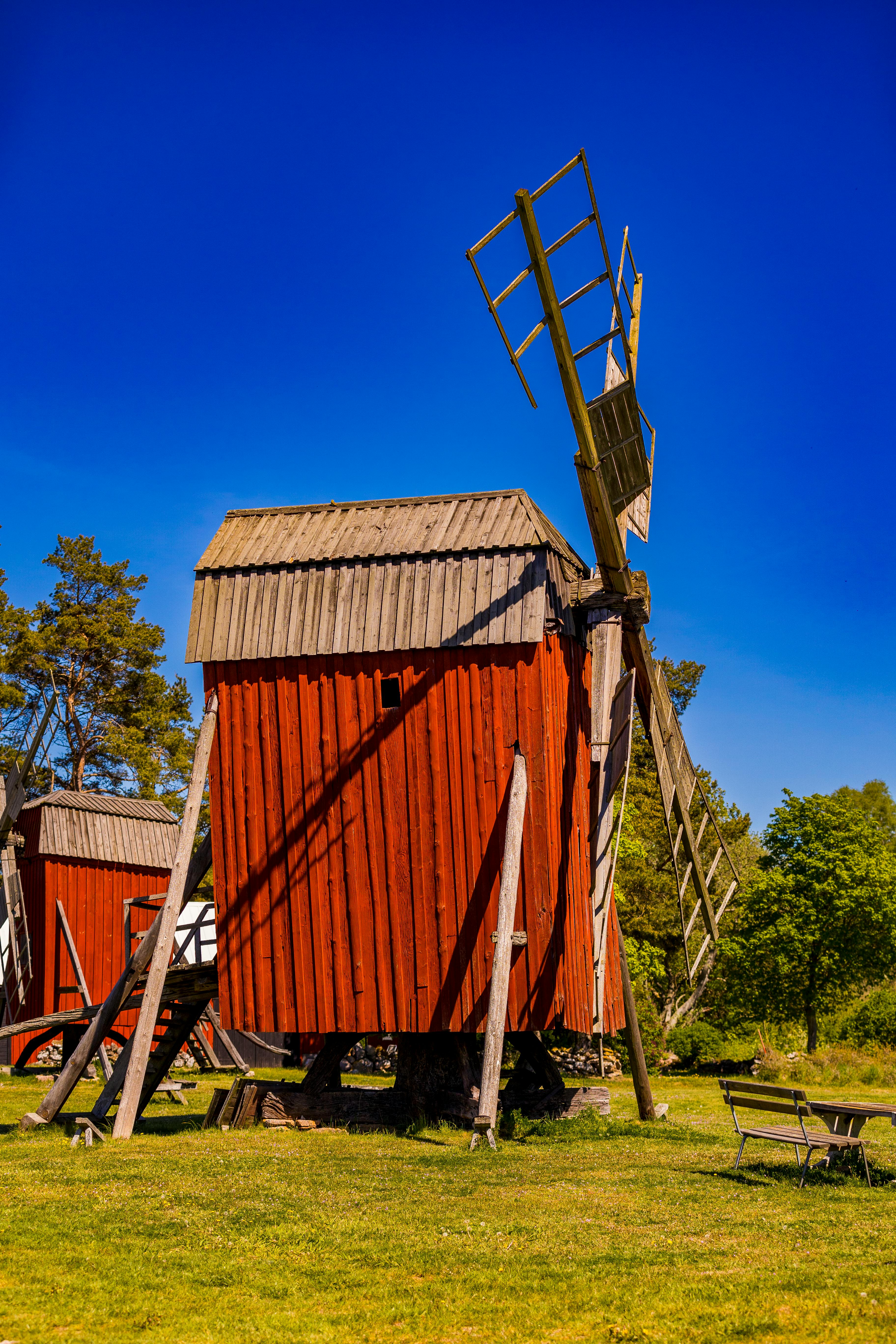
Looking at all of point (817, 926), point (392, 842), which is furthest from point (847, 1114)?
point (817, 926)

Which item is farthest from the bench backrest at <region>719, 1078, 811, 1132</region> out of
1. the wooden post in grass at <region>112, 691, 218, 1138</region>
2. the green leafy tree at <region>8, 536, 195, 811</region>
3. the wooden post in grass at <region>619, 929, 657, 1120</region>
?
the green leafy tree at <region>8, 536, 195, 811</region>

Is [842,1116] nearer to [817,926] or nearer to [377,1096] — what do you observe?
[377,1096]

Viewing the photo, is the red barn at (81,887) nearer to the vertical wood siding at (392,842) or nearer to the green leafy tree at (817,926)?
the vertical wood siding at (392,842)

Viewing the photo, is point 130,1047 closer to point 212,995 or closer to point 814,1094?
point 212,995

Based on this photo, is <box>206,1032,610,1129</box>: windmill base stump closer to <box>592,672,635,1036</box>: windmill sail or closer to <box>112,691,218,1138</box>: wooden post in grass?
<box>112,691,218,1138</box>: wooden post in grass

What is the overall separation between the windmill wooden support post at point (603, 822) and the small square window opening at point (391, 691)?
3360mm

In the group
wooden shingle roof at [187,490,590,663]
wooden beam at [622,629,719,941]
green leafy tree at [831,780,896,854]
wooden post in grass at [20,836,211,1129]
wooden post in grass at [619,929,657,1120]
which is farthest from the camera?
green leafy tree at [831,780,896,854]

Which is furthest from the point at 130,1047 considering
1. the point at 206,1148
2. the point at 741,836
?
the point at 741,836

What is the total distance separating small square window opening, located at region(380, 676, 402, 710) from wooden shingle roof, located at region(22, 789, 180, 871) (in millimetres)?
14012

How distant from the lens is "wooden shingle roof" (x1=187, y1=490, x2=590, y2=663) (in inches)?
619

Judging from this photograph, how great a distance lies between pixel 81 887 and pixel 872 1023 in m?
19.8

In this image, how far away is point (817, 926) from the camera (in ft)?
96.1

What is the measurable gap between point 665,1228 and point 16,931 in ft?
76.8

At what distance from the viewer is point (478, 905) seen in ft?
49.6
